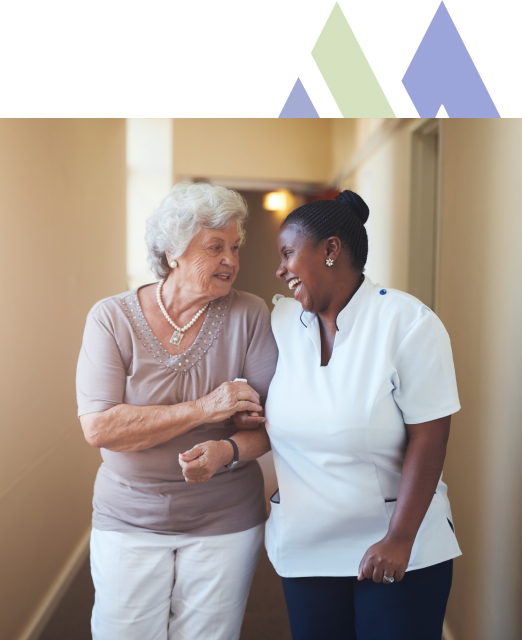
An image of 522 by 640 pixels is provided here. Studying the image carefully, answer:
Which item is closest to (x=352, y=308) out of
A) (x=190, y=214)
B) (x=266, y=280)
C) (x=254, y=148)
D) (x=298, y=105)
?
(x=190, y=214)

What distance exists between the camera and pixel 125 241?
10.6 feet

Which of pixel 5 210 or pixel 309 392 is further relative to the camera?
pixel 5 210

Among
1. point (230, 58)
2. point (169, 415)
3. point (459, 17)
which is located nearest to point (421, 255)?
point (459, 17)

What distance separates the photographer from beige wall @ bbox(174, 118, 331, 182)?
3164 millimetres

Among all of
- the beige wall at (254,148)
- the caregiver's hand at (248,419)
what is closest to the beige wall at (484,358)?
the caregiver's hand at (248,419)

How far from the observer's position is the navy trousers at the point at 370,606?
3.57ft

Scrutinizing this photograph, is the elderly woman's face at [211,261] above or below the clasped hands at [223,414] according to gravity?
above

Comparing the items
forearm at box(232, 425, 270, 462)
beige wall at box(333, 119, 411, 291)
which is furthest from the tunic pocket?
beige wall at box(333, 119, 411, 291)

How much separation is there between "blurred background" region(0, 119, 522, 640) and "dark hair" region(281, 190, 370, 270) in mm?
495

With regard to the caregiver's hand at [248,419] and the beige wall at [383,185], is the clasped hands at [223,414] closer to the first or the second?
the caregiver's hand at [248,419]

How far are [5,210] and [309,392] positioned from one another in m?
1.28

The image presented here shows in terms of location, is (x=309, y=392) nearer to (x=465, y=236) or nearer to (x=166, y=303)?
(x=166, y=303)

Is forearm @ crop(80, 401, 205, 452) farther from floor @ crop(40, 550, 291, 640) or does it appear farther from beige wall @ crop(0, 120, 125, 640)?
floor @ crop(40, 550, 291, 640)

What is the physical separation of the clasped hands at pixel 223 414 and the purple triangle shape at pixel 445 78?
45.1 inches
